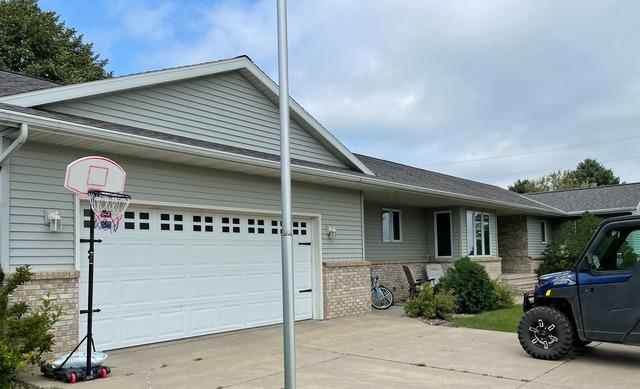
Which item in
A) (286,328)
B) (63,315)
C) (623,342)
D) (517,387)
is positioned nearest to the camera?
(286,328)

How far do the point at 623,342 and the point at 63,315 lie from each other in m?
7.58

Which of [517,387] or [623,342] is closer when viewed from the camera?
[517,387]

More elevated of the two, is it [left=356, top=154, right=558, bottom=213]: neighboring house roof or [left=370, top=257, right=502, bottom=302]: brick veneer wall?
[left=356, top=154, right=558, bottom=213]: neighboring house roof

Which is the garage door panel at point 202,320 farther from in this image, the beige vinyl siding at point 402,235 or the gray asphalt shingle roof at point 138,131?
the beige vinyl siding at point 402,235

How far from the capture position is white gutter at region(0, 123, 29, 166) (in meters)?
7.15

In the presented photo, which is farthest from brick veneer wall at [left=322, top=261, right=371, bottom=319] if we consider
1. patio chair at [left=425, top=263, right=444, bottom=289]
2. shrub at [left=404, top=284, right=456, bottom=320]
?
patio chair at [left=425, top=263, right=444, bottom=289]

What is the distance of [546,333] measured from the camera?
7867mm

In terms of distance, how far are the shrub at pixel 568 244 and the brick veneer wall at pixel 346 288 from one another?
1237 cm

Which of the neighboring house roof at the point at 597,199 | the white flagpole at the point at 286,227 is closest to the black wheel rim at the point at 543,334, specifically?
the white flagpole at the point at 286,227

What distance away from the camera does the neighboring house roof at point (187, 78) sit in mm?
8250

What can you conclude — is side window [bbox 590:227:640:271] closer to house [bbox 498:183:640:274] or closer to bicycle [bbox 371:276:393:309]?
bicycle [bbox 371:276:393:309]

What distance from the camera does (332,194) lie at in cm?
1311

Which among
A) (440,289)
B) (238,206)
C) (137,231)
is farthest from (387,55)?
(137,231)

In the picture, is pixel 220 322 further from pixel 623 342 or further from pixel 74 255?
pixel 623 342
